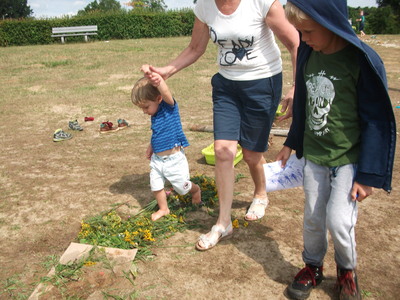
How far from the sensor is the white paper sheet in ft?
8.89

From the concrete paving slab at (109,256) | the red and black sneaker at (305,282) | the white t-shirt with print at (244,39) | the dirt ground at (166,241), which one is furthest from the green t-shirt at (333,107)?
the concrete paving slab at (109,256)

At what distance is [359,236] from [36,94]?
7.94m

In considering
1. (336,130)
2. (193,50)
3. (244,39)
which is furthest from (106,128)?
(336,130)

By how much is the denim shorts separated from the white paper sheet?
0.38 meters

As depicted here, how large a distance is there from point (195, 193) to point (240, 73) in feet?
4.10

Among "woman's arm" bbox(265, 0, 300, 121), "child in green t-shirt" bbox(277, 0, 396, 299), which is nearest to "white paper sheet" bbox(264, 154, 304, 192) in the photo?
"child in green t-shirt" bbox(277, 0, 396, 299)

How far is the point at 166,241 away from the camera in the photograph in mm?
3182

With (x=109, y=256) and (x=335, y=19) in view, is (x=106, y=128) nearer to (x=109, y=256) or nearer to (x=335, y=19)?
(x=109, y=256)

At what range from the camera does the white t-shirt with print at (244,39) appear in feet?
→ 9.05

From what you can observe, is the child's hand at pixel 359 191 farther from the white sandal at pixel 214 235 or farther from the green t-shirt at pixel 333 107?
the white sandal at pixel 214 235

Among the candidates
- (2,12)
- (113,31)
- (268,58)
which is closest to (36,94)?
(268,58)

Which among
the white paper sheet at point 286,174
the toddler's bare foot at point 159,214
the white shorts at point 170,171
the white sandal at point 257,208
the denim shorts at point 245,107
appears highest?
the denim shorts at point 245,107

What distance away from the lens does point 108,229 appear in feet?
10.8

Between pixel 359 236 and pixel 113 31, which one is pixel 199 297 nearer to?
pixel 359 236
